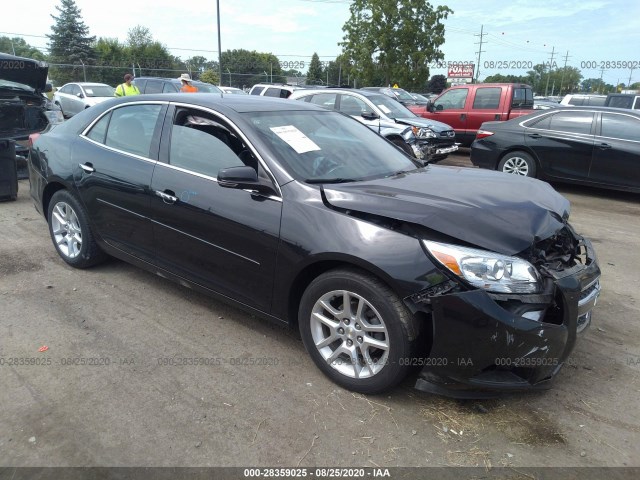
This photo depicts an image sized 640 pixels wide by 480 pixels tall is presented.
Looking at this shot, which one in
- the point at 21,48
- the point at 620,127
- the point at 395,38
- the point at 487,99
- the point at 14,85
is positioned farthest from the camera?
the point at 21,48

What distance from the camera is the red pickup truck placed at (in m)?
12.0

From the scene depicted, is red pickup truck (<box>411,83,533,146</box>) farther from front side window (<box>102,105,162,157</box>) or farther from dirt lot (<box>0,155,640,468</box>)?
front side window (<box>102,105,162,157</box>)

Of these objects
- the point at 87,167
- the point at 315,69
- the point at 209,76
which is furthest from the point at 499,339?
the point at 315,69

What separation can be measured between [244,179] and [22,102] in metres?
7.27

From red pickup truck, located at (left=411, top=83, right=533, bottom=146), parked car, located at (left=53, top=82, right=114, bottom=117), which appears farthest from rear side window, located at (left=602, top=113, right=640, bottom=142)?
parked car, located at (left=53, top=82, right=114, bottom=117)

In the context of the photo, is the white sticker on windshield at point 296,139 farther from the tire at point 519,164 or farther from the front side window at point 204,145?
the tire at point 519,164

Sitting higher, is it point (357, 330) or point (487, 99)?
point (487, 99)

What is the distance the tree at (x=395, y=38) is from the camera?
1267 inches

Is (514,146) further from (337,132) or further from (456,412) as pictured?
(456,412)

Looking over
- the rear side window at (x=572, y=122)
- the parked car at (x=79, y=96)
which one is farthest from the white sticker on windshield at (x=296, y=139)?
the parked car at (x=79, y=96)

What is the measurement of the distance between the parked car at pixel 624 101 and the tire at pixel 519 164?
9.22 meters

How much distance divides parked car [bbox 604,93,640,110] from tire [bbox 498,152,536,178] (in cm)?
922

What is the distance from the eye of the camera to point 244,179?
3.05 metres

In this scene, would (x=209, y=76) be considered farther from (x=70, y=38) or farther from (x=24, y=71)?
(x=24, y=71)
